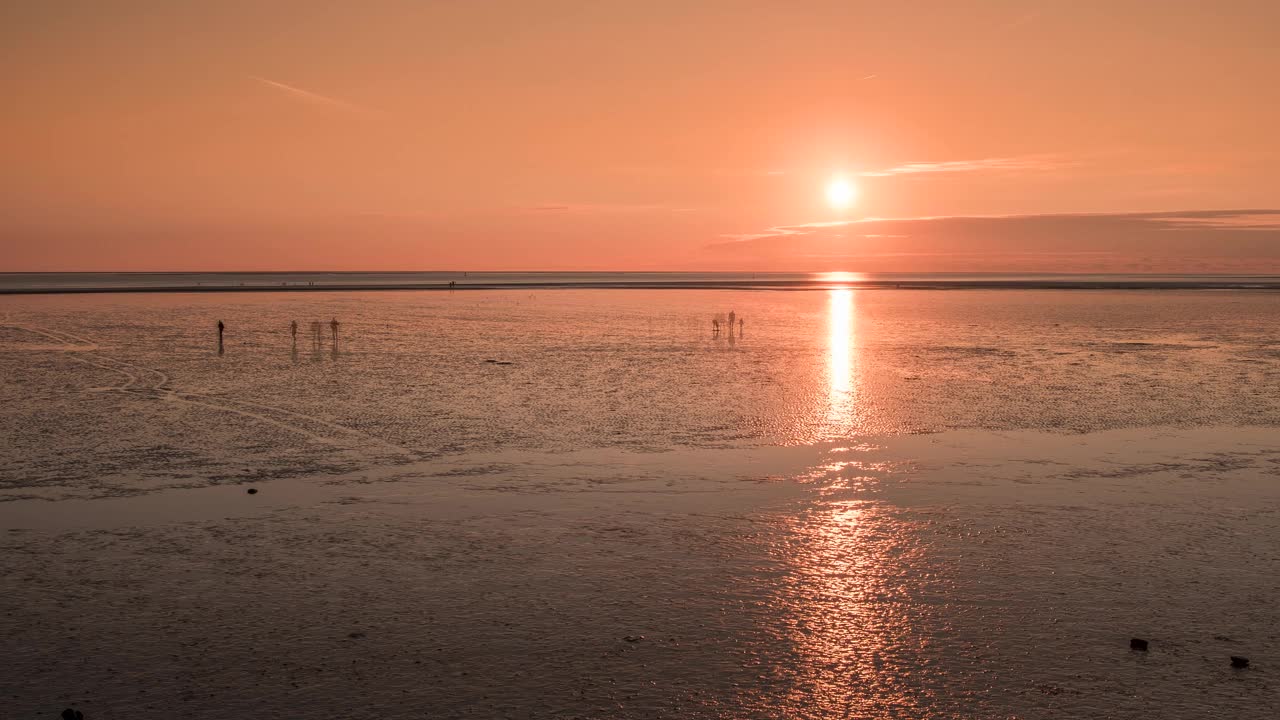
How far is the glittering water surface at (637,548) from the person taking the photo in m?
6.75

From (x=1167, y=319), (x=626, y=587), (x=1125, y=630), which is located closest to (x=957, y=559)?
(x=1125, y=630)

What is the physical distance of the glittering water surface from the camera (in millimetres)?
6746

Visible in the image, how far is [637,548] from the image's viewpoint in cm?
977

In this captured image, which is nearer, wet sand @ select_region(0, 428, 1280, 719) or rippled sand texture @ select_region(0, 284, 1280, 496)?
wet sand @ select_region(0, 428, 1280, 719)

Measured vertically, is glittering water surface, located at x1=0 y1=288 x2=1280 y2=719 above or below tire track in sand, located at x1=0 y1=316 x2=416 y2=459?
below

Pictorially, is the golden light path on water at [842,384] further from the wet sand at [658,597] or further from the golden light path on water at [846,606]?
the wet sand at [658,597]

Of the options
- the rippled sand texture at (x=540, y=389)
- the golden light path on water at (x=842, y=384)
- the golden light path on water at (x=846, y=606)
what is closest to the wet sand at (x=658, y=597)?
the golden light path on water at (x=846, y=606)

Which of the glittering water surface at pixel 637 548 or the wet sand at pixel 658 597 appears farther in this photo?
the glittering water surface at pixel 637 548

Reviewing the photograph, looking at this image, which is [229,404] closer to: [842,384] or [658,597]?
[842,384]

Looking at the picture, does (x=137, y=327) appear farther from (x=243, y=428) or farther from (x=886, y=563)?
(x=886, y=563)

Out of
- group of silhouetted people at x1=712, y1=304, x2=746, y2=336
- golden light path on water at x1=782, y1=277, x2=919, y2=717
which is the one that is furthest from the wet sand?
group of silhouetted people at x1=712, y1=304, x2=746, y2=336

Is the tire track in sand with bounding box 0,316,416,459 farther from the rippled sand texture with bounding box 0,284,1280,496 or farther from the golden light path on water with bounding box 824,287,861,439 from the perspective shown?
the golden light path on water with bounding box 824,287,861,439

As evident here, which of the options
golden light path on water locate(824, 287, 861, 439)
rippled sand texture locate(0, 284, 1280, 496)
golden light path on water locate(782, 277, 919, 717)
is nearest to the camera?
golden light path on water locate(782, 277, 919, 717)

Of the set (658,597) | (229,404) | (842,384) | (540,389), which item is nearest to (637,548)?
(658,597)
